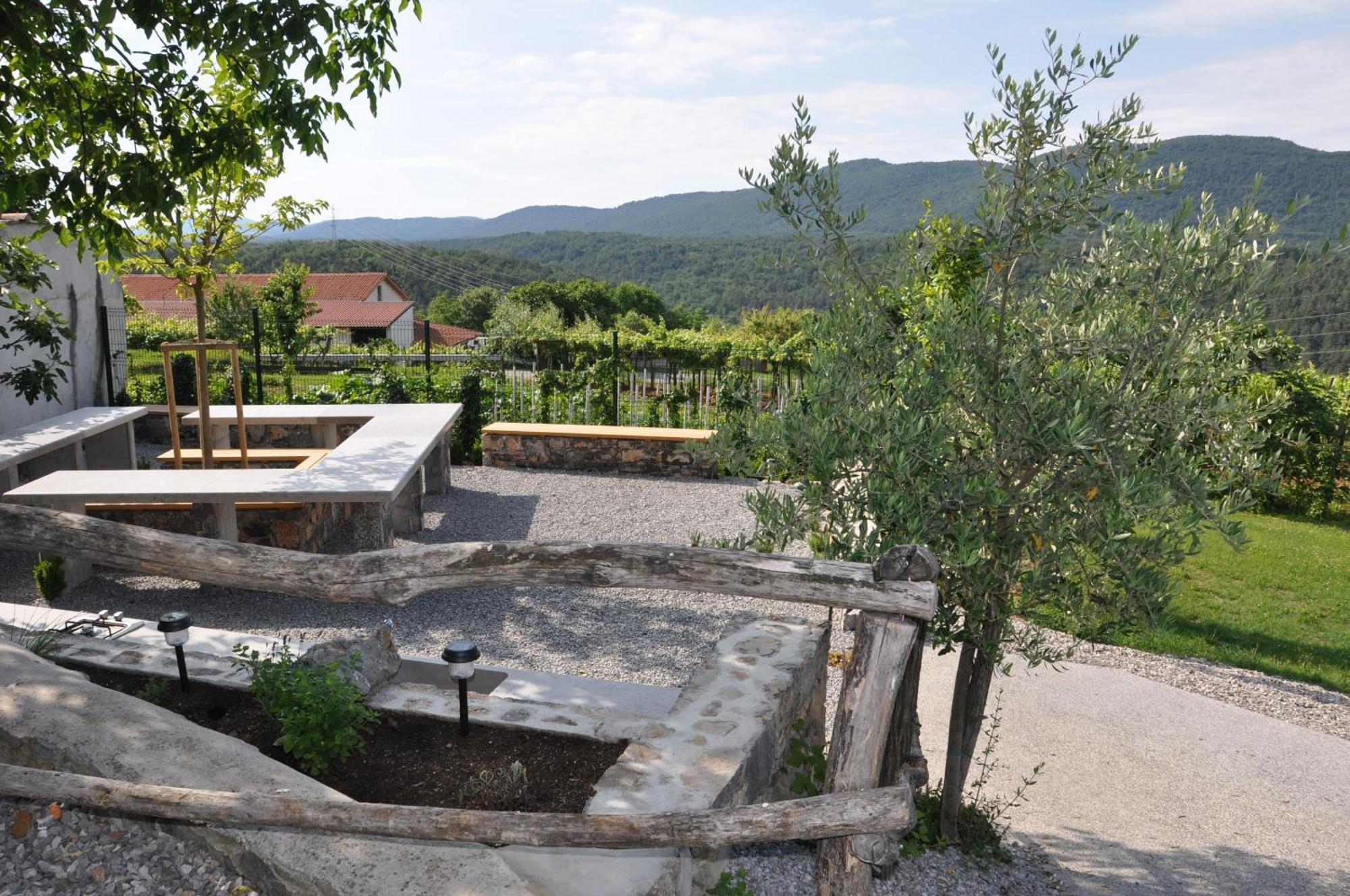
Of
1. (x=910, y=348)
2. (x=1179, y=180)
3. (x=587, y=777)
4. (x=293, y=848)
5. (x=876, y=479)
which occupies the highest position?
(x=1179, y=180)

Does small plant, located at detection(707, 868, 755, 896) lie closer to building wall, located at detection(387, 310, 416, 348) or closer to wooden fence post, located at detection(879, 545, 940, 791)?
wooden fence post, located at detection(879, 545, 940, 791)

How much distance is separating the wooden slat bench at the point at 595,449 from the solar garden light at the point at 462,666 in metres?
7.04

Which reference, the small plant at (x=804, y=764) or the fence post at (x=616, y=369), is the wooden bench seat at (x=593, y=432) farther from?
the small plant at (x=804, y=764)

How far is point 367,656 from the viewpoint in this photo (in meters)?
3.84

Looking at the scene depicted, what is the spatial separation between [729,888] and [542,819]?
1.00 metres

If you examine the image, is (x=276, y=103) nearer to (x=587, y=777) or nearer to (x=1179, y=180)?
(x=587, y=777)

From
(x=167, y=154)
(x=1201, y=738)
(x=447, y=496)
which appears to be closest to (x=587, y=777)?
(x=1201, y=738)

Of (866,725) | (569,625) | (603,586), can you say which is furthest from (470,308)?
(866,725)

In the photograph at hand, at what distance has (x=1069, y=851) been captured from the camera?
4.01 m

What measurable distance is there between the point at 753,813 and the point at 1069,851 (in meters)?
2.46

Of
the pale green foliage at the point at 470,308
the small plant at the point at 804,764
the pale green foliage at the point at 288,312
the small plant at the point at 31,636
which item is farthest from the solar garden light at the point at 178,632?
the pale green foliage at the point at 470,308

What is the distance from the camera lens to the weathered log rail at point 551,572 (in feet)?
8.39

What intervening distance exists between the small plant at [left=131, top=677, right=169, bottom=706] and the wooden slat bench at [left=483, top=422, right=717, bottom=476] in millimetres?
7108

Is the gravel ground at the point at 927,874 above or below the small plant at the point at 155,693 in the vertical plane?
below
